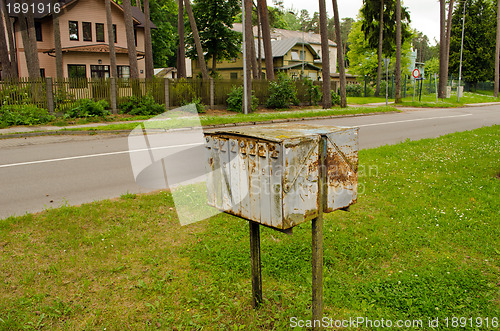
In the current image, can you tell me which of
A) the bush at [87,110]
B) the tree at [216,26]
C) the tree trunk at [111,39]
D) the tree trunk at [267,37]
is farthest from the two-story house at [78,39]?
the bush at [87,110]

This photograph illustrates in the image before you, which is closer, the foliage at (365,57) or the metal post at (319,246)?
the metal post at (319,246)

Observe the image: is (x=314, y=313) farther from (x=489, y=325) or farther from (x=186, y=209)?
(x=186, y=209)

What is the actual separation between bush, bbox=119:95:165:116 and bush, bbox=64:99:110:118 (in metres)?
1.48

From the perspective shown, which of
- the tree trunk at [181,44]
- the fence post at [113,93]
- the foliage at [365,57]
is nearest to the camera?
the fence post at [113,93]

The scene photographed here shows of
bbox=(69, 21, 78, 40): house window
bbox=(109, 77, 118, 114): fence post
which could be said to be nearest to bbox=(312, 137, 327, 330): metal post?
bbox=(109, 77, 118, 114): fence post

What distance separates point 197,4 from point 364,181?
4023 centimetres

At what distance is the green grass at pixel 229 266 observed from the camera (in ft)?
11.5

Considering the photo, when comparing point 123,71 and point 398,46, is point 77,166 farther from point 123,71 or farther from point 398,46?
point 123,71

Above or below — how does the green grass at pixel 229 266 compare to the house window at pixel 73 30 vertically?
below

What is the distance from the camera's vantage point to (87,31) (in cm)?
3734

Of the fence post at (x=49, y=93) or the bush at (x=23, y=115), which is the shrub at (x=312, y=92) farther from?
the bush at (x=23, y=115)

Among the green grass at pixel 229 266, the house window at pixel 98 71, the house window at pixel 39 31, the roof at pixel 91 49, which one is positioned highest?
the house window at pixel 39 31

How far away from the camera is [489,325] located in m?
3.30

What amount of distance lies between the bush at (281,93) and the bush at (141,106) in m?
7.47
